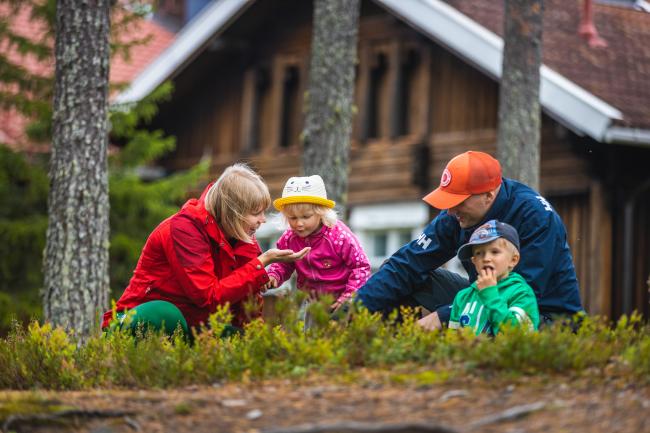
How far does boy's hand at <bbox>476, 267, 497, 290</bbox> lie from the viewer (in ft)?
20.1

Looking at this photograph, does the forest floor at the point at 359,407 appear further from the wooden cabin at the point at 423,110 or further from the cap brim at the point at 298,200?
the wooden cabin at the point at 423,110

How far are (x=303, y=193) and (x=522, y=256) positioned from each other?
1501 millimetres

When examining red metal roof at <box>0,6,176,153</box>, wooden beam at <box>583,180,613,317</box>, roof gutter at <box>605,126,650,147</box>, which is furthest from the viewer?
red metal roof at <box>0,6,176,153</box>

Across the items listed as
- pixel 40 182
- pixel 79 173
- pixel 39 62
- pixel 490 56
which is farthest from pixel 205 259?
pixel 39 62

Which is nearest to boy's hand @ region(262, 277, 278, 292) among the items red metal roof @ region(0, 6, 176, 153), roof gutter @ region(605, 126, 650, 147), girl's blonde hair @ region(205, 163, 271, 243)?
girl's blonde hair @ region(205, 163, 271, 243)

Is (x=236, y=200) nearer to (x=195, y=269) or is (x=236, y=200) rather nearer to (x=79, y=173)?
(x=195, y=269)

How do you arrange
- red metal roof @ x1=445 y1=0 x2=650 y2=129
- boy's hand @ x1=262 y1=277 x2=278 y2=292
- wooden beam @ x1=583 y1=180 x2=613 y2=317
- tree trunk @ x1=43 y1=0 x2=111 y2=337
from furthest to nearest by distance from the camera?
red metal roof @ x1=445 y1=0 x2=650 y2=129
wooden beam @ x1=583 y1=180 x2=613 y2=317
tree trunk @ x1=43 y1=0 x2=111 y2=337
boy's hand @ x1=262 y1=277 x2=278 y2=292

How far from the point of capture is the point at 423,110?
1769 centimetres

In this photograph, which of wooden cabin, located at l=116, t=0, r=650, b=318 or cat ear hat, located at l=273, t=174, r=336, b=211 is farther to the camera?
wooden cabin, located at l=116, t=0, r=650, b=318

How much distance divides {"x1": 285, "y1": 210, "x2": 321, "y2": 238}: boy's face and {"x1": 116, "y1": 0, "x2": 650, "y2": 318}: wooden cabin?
723 cm

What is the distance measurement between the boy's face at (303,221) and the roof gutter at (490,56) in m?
7.23

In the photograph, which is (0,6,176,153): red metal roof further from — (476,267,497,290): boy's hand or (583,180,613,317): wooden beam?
(476,267,497,290): boy's hand

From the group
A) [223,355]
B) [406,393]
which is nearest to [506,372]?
[406,393]

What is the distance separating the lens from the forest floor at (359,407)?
4.46 m
